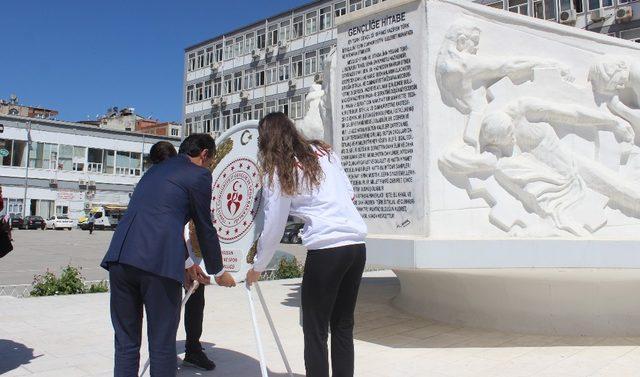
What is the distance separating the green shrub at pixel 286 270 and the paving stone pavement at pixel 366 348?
422 centimetres

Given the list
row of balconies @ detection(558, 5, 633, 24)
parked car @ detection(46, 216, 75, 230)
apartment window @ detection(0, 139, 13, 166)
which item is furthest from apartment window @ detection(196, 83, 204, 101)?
row of balconies @ detection(558, 5, 633, 24)

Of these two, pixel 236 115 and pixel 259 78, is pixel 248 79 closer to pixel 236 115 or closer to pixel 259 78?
pixel 259 78

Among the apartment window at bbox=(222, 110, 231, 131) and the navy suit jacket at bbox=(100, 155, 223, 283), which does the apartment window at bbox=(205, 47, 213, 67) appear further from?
the navy suit jacket at bbox=(100, 155, 223, 283)

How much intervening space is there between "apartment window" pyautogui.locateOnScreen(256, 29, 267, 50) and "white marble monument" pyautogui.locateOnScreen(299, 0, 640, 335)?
37.1 metres

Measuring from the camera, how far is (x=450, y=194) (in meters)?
5.66

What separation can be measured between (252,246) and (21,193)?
46.8 m

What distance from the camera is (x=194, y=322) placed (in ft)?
15.7

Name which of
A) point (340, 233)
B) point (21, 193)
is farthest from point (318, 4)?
point (340, 233)

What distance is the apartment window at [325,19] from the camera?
37.7 meters

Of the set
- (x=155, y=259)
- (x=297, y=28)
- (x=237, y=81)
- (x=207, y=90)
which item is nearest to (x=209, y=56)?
(x=207, y=90)

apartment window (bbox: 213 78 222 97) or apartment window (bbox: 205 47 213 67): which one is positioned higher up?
apartment window (bbox: 205 47 213 67)

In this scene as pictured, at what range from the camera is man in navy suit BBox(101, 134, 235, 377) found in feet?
10.2

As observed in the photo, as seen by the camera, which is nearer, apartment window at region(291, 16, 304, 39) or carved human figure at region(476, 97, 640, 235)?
carved human figure at region(476, 97, 640, 235)

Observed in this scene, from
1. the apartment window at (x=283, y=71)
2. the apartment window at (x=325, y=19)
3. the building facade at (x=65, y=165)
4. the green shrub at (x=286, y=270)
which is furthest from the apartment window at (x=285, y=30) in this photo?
→ the green shrub at (x=286, y=270)
